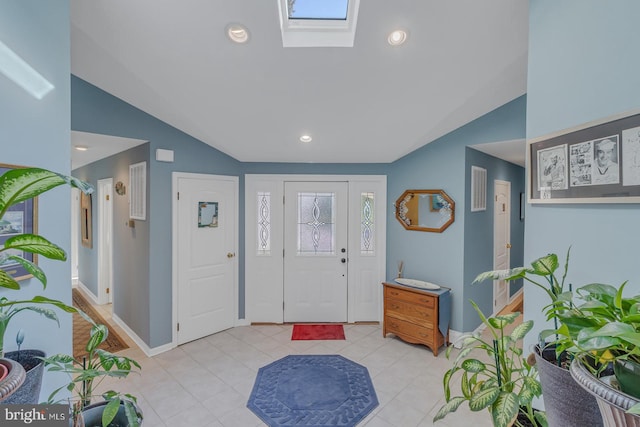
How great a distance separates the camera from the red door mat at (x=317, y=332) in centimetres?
347

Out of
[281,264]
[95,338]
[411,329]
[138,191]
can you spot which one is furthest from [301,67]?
[411,329]

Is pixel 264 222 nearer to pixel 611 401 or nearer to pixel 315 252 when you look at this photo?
pixel 315 252

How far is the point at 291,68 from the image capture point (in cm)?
212

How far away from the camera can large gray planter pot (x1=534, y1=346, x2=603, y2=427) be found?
65 cm

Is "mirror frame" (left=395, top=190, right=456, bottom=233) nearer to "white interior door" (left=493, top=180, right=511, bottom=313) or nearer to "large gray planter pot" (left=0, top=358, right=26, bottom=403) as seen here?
"white interior door" (left=493, top=180, right=511, bottom=313)

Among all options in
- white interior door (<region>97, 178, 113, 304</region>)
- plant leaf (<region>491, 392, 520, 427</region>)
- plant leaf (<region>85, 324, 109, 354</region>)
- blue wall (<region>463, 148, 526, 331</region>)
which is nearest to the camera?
plant leaf (<region>491, 392, 520, 427</region>)

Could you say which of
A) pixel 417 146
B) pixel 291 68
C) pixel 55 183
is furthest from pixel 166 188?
pixel 417 146

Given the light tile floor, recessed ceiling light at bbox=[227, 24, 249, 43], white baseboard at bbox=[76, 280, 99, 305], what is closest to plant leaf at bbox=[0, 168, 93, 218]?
recessed ceiling light at bbox=[227, 24, 249, 43]

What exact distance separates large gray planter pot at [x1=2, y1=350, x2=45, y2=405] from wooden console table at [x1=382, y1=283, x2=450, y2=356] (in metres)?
3.04

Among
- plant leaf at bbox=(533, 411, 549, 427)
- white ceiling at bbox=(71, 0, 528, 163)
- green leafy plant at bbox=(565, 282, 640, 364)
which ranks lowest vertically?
plant leaf at bbox=(533, 411, 549, 427)

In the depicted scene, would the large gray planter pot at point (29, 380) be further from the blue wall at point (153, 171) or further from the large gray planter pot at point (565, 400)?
the blue wall at point (153, 171)

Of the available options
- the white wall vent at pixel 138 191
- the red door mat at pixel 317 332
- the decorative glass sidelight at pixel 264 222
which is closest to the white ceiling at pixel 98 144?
the white wall vent at pixel 138 191

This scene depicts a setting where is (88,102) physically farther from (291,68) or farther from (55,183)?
(55,183)

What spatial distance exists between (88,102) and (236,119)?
1.30 meters
